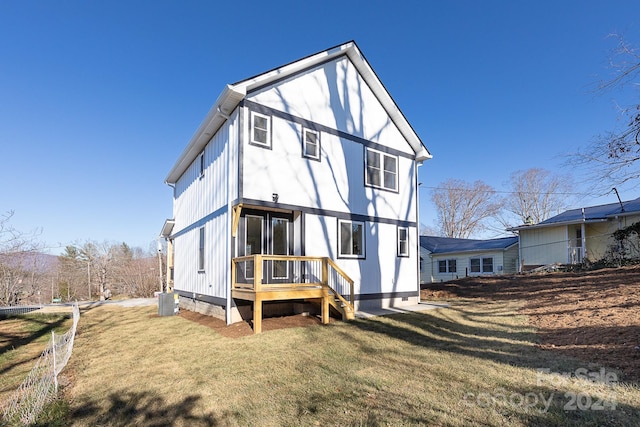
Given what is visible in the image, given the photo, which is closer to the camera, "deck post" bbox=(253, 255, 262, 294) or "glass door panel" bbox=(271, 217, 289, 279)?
"deck post" bbox=(253, 255, 262, 294)

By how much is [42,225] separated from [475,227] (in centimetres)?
3765

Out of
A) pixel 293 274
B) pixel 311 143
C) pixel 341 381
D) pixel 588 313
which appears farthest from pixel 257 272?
pixel 588 313

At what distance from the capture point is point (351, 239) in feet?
34.8

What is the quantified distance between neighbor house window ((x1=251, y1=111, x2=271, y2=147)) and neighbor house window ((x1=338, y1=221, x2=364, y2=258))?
133 inches

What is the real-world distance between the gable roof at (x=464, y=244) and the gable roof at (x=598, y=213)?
97.3 inches

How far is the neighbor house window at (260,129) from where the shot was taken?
343 inches

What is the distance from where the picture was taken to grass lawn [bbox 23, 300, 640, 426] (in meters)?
3.53

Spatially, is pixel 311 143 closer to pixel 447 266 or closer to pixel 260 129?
pixel 260 129

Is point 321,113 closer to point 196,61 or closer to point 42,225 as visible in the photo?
point 196,61

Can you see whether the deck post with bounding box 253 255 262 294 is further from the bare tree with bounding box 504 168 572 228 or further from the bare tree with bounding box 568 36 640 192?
the bare tree with bounding box 504 168 572 228

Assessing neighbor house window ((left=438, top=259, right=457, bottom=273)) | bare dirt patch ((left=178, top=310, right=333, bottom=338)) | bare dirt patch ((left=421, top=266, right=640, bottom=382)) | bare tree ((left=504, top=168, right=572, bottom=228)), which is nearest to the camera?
bare dirt patch ((left=421, top=266, right=640, bottom=382))

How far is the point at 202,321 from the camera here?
909 cm

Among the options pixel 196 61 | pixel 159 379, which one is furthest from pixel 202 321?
pixel 196 61

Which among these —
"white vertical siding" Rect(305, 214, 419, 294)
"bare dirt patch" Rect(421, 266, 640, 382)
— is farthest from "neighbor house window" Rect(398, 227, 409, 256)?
"bare dirt patch" Rect(421, 266, 640, 382)
